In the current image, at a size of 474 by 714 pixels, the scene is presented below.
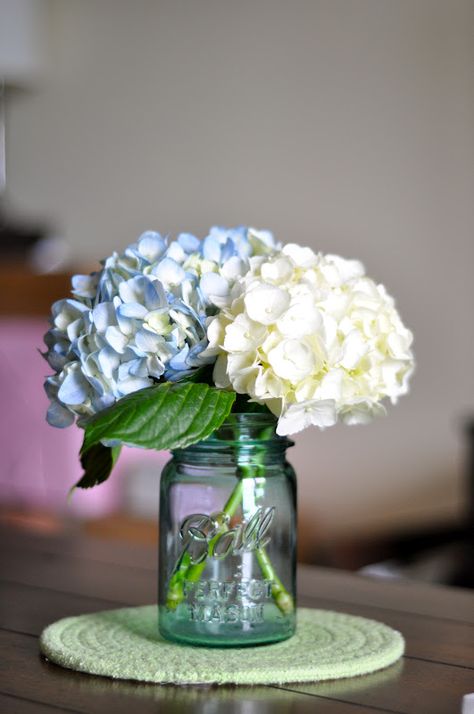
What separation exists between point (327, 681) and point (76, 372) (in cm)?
30

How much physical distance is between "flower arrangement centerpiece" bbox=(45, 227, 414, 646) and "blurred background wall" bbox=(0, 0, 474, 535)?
202 cm

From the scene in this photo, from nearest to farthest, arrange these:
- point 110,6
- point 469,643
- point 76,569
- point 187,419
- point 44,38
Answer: point 187,419
point 469,643
point 76,569
point 44,38
point 110,6

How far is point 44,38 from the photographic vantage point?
3371mm

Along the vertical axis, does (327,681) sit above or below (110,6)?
below

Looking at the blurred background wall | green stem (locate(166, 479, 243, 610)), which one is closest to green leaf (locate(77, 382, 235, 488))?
green stem (locate(166, 479, 243, 610))

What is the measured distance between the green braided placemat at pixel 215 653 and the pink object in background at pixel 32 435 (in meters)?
2.05

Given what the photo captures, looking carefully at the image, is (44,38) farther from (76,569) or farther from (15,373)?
(76,569)

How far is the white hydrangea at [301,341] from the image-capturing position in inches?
32.7

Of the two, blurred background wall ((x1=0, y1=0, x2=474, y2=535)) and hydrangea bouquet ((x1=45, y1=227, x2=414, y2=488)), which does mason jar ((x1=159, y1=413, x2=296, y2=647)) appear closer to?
hydrangea bouquet ((x1=45, y1=227, x2=414, y2=488))

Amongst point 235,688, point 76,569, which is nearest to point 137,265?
point 235,688

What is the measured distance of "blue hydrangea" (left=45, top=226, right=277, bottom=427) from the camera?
852mm

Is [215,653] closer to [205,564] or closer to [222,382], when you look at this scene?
[205,564]

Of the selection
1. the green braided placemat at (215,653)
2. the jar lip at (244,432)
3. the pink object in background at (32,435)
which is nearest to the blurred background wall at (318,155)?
the pink object in background at (32,435)

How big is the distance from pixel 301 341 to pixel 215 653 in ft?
0.85
